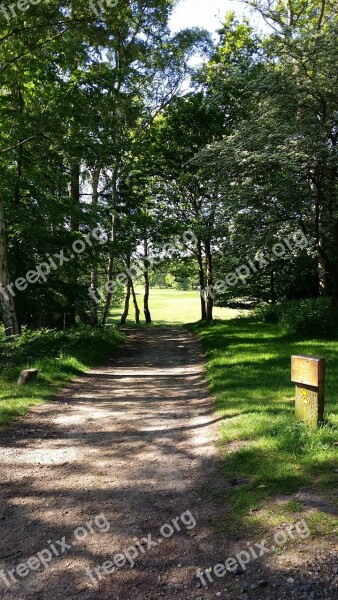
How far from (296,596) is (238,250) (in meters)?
13.1

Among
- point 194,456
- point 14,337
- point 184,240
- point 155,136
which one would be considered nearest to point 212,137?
point 155,136

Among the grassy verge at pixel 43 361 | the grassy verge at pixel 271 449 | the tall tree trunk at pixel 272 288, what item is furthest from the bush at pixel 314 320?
the tall tree trunk at pixel 272 288

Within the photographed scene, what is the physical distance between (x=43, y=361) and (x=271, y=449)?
25.1 feet

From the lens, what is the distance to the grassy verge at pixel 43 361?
26.9ft

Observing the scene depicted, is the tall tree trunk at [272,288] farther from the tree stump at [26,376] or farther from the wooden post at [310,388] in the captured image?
the wooden post at [310,388]

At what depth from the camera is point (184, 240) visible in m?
28.8

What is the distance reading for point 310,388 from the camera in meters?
5.66

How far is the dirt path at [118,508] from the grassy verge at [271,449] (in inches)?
10.0

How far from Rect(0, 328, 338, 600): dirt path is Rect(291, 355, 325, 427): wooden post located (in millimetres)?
1335

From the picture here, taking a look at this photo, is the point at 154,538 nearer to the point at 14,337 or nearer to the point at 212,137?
the point at 14,337

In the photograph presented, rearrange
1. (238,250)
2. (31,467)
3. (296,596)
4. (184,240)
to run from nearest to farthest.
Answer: (296,596) → (31,467) → (238,250) → (184,240)

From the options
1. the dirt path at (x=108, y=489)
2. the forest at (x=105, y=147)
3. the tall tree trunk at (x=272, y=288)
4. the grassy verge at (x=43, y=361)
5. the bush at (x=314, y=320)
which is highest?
the forest at (x=105, y=147)

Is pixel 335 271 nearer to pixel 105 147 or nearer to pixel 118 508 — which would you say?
pixel 105 147

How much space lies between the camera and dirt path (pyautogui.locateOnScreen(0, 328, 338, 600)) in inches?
122
